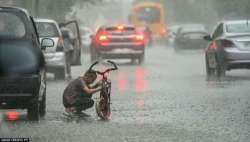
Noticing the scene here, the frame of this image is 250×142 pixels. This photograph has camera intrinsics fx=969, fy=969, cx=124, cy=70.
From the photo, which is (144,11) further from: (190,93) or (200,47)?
(190,93)

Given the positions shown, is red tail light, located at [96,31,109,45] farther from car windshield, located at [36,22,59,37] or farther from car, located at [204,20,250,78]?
car windshield, located at [36,22,59,37]

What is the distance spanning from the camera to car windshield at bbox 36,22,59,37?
76.8 feet

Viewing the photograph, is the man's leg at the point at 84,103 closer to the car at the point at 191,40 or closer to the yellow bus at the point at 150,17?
the car at the point at 191,40

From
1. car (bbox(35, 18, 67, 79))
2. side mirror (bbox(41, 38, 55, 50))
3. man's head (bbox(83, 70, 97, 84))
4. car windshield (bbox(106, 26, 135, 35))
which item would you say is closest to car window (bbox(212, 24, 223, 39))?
car (bbox(35, 18, 67, 79))

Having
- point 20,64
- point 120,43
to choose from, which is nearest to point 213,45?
point 120,43

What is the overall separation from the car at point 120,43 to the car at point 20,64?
20.7 meters

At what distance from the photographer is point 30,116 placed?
13758 millimetres

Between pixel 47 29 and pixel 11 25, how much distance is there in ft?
34.0

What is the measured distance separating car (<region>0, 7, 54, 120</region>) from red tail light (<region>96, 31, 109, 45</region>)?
21063mm

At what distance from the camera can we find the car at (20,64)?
41.2 feet

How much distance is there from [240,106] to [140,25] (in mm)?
56230

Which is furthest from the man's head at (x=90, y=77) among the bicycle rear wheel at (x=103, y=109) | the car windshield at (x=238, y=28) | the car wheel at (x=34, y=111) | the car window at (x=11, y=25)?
the car windshield at (x=238, y=28)

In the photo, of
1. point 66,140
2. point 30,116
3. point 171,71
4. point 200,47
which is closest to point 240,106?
point 30,116

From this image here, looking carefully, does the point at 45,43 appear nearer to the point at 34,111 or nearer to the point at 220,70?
the point at 34,111
